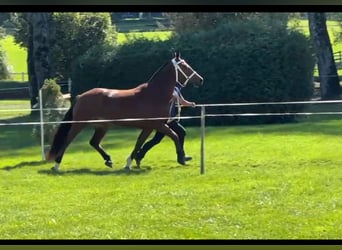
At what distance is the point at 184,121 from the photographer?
10461 mm

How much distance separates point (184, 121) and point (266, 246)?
278 inches

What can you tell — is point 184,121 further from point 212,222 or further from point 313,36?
point 212,222

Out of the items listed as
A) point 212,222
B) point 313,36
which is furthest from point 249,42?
point 212,222

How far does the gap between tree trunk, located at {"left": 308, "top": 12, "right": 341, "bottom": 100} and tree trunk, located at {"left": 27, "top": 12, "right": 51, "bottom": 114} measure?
379cm

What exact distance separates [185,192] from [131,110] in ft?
6.33

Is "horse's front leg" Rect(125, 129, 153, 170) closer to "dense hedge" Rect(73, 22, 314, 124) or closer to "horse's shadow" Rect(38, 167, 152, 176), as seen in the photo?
"horse's shadow" Rect(38, 167, 152, 176)

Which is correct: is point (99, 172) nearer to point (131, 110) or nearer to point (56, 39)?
point (131, 110)

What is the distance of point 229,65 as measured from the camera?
11.2 meters

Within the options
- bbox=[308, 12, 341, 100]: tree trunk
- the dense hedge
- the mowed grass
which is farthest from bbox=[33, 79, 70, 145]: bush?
bbox=[308, 12, 341, 100]: tree trunk

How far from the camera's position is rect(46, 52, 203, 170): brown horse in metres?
7.20

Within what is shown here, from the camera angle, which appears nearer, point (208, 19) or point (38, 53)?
point (38, 53)

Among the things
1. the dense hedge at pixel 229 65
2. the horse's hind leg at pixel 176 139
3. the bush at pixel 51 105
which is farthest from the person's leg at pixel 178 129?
the dense hedge at pixel 229 65

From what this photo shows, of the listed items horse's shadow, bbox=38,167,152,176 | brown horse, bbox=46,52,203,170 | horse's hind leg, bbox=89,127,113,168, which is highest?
brown horse, bbox=46,52,203,170

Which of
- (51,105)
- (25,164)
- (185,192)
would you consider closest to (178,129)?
(25,164)
